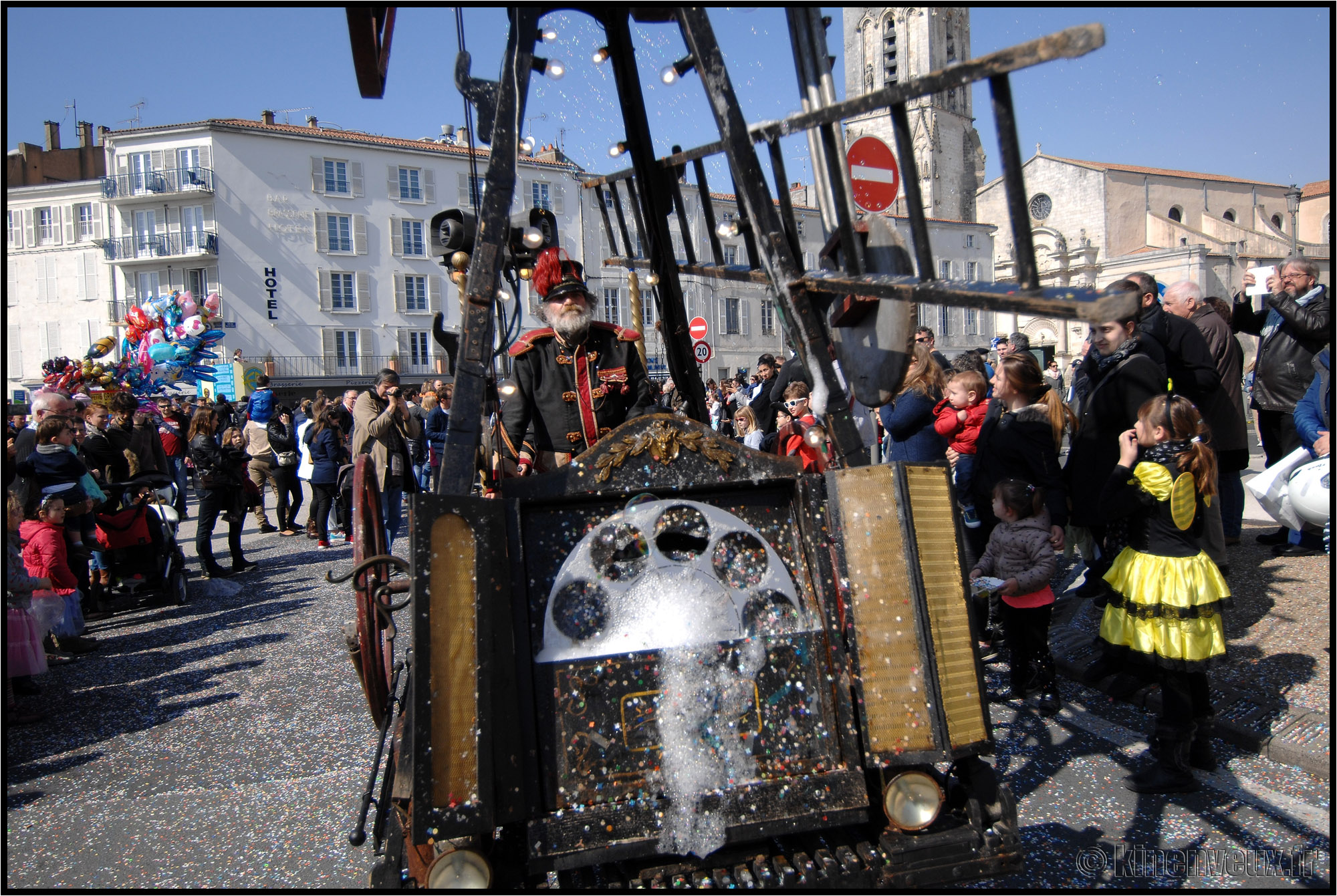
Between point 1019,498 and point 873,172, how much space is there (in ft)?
7.13

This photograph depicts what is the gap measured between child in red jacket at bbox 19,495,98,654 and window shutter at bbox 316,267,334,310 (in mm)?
34495

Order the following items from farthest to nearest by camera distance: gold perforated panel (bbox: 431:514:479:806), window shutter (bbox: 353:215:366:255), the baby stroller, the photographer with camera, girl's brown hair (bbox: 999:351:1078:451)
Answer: window shutter (bbox: 353:215:366:255), the photographer with camera, the baby stroller, girl's brown hair (bbox: 999:351:1078:451), gold perforated panel (bbox: 431:514:479:806)

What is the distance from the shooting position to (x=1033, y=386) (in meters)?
4.82

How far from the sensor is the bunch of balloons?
1506 cm

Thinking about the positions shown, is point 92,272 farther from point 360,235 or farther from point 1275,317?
point 1275,317

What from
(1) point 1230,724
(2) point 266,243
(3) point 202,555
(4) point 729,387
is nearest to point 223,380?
(2) point 266,243

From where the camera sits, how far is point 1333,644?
11.2 feet

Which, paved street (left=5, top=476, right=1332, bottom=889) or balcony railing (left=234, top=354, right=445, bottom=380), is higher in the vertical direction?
balcony railing (left=234, top=354, right=445, bottom=380)

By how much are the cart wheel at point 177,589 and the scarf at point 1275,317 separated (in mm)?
8747

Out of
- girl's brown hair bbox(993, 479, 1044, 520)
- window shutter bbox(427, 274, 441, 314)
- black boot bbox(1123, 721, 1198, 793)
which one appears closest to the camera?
black boot bbox(1123, 721, 1198, 793)

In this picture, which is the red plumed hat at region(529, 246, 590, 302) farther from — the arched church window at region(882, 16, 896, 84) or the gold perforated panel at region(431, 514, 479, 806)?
the arched church window at region(882, 16, 896, 84)

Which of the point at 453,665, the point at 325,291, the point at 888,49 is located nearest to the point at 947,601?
the point at 453,665

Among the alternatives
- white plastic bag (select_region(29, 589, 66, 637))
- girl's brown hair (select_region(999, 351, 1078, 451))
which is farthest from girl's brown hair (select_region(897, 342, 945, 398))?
white plastic bag (select_region(29, 589, 66, 637))

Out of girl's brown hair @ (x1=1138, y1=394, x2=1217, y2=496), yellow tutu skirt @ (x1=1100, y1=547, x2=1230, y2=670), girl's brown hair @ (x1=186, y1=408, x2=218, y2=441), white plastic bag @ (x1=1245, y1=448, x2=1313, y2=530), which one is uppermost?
girl's brown hair @ (x1=186, y1=408, x2=218, y2=441)
